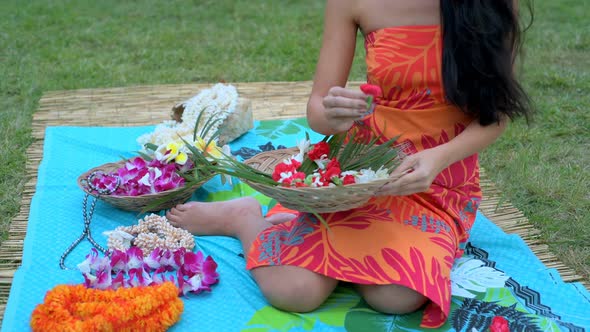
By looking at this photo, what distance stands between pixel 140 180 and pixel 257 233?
0.46m

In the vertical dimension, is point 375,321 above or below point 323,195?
below

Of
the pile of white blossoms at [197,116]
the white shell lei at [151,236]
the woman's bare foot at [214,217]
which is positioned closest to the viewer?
the white shell lei at [151,236]

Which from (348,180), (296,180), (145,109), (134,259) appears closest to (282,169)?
(296,180)

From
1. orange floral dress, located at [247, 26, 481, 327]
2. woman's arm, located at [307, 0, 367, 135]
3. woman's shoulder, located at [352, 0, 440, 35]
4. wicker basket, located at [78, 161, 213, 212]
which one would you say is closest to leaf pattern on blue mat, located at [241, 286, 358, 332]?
orange floral dress, located at [247, 26, 481, 327]

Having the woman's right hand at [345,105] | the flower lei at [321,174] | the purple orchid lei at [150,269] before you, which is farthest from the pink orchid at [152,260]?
the woman's right hand at [345,105]

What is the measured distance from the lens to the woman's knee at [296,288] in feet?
5.88

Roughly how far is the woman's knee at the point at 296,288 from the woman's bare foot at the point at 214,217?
36 centimetres

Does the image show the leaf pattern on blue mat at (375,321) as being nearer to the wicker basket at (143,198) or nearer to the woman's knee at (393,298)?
the woman's knee at (393,298)

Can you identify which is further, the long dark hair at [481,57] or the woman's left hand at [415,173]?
the long dark hair at [481,57]

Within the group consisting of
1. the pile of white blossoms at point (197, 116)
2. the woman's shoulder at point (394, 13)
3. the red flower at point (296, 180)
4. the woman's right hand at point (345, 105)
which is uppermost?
the woman's shoulder at point (394, 13)

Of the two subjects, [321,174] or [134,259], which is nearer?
[321,174]

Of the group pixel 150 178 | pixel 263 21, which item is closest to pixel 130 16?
pixel 263 21

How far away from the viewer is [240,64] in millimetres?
4316

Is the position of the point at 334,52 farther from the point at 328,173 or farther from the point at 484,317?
the point at 484,317
